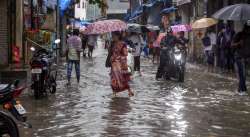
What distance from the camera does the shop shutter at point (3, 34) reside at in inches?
818

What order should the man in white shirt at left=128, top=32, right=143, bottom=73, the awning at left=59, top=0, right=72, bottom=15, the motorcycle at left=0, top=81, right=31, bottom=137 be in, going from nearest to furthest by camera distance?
the motorcycle at left=0, top=81, right=31, bottom=137 < the man in white shirt at left=128, top=32, right=143, bottom=73 < the awning at left=59, top=0, right=72, bottom=15

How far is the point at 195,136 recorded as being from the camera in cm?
928

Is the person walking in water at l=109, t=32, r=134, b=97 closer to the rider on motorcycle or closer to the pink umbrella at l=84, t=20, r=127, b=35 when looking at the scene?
the pink umbrella at l=84, t=20, r=127, b=35

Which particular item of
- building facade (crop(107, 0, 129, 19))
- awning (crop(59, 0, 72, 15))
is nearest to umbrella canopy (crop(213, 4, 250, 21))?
awning (crop(59, 0, 72, 15))

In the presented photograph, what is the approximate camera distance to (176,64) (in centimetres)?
1947

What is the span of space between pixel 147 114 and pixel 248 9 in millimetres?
6908

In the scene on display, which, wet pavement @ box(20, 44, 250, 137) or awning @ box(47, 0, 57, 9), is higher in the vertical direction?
awning @ box(47, 0, 57, 9)

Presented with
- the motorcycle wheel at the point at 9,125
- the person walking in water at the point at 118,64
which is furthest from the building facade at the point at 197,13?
the motorcycle wheel at the point at 9,125

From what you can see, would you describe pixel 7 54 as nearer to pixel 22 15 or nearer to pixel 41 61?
pixel 22 15

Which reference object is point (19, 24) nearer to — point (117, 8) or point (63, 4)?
point (63, 4)

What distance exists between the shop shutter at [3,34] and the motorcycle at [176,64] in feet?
18.1

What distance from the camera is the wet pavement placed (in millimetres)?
9657

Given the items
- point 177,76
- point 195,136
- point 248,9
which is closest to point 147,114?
point 195,136

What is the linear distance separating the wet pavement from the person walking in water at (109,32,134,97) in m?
0.34
